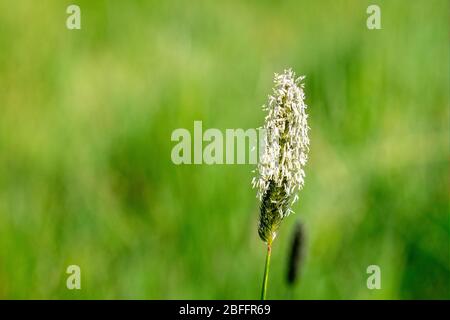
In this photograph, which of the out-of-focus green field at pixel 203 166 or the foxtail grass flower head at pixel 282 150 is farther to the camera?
the out-of-focus green field at pixel 203 166

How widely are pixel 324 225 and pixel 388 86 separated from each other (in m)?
0.80

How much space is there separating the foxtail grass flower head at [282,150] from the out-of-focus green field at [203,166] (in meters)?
0.70

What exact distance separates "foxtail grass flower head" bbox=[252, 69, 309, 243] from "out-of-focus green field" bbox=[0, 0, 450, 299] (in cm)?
70

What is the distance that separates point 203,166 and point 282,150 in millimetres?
1682

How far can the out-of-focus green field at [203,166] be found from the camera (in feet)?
8.57

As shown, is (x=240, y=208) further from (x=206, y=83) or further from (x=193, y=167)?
(x=206, y=83)

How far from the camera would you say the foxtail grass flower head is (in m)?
1.30

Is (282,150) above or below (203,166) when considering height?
above

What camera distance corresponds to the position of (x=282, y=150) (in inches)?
51.7

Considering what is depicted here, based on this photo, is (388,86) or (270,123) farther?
(388,86)

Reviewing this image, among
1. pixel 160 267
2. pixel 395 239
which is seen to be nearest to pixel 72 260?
pixel 160 267

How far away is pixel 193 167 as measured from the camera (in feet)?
9.86
